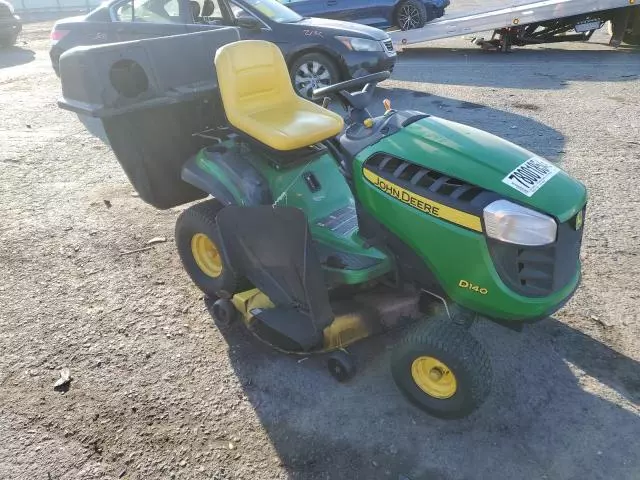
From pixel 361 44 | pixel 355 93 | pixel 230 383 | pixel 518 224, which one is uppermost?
pixel 355 93

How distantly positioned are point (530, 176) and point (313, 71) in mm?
5544

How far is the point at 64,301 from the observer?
3.44 m

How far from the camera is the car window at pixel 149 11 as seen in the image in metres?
6.61

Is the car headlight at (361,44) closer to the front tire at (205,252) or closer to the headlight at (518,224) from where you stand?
the front tire at (205,252)

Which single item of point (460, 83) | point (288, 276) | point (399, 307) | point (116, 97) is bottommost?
point (460, 83)

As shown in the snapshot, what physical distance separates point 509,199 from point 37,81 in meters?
9.35

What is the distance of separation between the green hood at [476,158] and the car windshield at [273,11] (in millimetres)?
5302

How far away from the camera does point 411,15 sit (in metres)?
11.0

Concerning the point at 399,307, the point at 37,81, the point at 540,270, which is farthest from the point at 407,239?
the point at 37,81

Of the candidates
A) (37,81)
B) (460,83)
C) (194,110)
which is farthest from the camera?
(37,81)

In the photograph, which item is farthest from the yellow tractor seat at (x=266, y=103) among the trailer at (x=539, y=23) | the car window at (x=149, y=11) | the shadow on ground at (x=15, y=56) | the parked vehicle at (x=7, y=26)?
the parked vehicle at (x=7, y=26)

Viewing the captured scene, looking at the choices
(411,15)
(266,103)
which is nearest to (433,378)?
(266,103)

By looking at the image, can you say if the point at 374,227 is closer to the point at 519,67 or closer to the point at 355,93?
the point at 355,93

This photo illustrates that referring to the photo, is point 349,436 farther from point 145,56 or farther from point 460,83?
point 460,83
